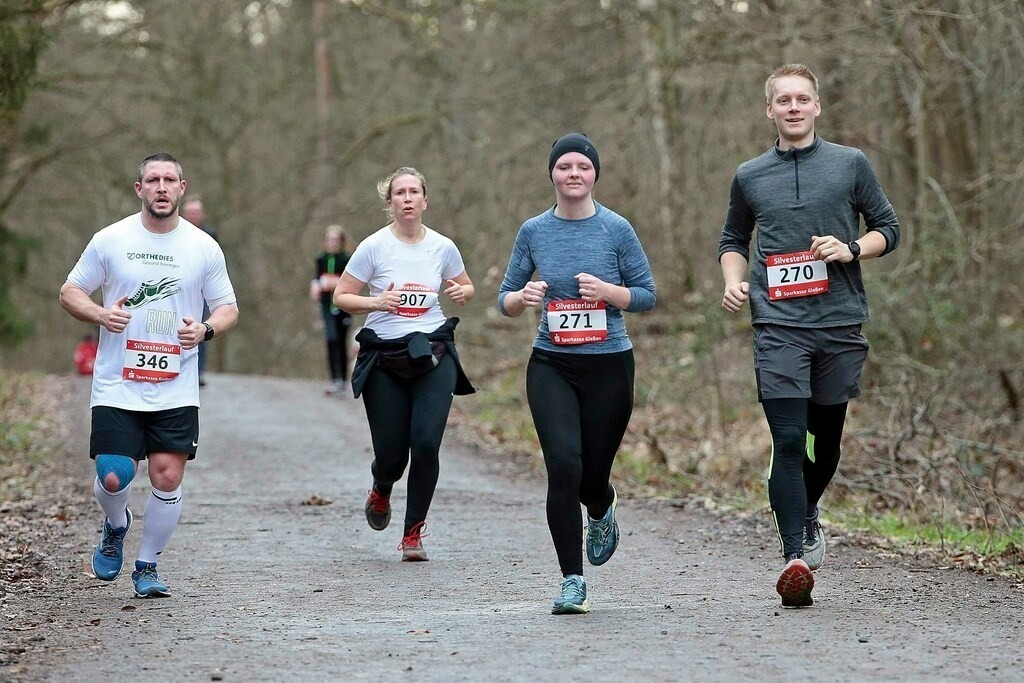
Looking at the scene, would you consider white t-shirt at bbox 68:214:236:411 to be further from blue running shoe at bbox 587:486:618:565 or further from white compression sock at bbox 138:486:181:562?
blue running shoe at bbox 587:486:618:565

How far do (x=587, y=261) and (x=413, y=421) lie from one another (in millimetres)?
2124

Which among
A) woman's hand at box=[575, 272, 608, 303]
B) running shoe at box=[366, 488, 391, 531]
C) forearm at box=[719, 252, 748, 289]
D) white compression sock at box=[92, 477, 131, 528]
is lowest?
running shoe at box=[366, 488, 391, 531]

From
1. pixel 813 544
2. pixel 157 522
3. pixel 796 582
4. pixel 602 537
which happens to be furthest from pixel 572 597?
pixel 157 522

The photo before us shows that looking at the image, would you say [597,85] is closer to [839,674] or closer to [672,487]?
[672,487]

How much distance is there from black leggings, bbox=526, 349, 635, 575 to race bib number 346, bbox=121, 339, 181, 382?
1703 mm

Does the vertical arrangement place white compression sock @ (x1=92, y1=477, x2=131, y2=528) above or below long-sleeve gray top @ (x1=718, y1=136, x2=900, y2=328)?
below

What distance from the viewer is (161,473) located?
22.7 ft

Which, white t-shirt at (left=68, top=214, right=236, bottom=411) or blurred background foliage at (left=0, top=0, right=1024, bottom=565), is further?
blurred background foliage at (left=0, top=0, right=1024, bottom=565)

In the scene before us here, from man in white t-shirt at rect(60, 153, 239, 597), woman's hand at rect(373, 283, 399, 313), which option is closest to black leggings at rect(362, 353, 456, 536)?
woman's hand at rect(373, 283, 399, 313)

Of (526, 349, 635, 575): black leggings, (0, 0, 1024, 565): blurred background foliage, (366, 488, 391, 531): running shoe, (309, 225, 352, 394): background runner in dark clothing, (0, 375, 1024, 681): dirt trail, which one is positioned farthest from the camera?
(309, 225, 352, 394): background runner in dark clothing

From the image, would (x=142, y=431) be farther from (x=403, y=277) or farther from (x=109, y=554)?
(x=403, y=277)

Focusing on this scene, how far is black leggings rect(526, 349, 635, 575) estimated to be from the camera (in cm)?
621

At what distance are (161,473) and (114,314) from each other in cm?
84

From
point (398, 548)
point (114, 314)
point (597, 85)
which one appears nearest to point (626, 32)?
point (597, 85)
